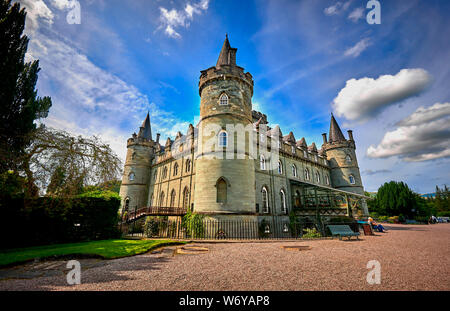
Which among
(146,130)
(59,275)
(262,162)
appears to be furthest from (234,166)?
(146,130)

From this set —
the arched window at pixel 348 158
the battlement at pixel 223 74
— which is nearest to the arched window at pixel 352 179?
the arched window at pixel 348 158

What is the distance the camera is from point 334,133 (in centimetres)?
3195

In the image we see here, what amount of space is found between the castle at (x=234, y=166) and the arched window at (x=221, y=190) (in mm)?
59

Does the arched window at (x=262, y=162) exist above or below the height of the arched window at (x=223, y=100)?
below

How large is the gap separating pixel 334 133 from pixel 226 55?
23.5m

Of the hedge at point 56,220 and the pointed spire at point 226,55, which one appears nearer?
the hedge at point 56,220

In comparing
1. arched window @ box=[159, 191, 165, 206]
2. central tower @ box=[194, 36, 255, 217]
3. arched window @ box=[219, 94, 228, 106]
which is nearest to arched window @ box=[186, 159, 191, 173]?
arched window @ box=[159, 191, 165, 206]

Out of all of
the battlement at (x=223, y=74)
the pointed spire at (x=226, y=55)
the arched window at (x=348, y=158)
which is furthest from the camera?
the arched window at (x=348, y=158)

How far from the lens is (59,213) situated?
1145 cm

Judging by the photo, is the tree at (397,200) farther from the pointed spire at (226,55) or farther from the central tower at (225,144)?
the pointed spire at (226,55)

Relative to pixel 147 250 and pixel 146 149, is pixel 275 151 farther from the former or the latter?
pixel 146 149

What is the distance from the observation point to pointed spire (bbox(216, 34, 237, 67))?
17797 millimetres

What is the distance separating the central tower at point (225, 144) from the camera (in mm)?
14133
